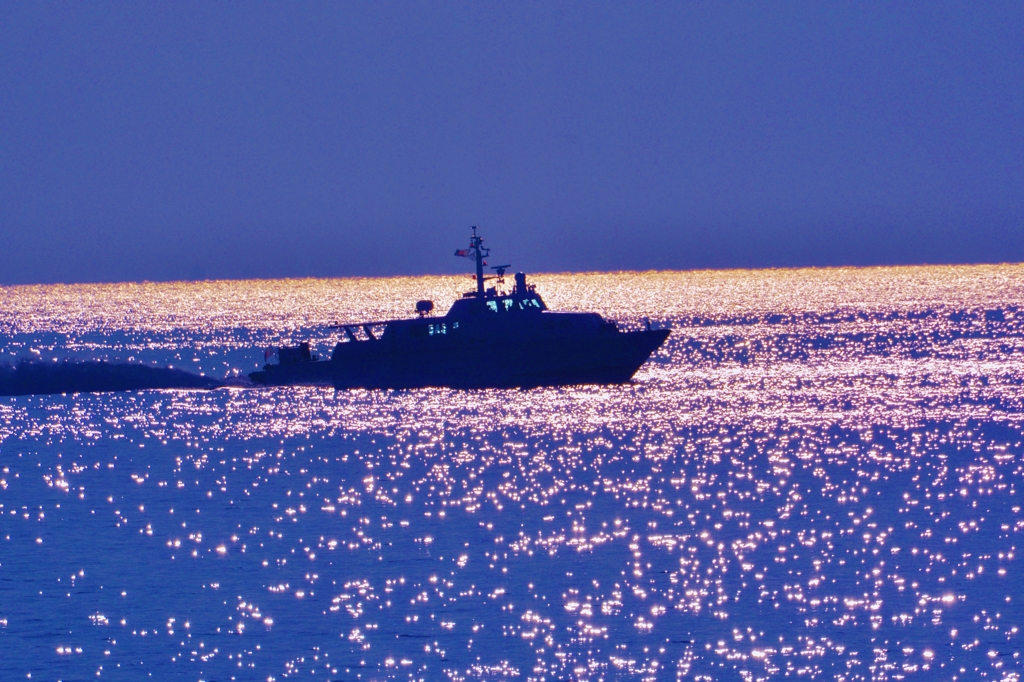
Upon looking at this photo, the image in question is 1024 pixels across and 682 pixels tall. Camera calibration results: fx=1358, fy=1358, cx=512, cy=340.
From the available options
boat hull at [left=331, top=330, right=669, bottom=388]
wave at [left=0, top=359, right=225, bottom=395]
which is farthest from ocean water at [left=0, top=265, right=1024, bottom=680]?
wave at [left=0, top=359, right=225, bottom=395]

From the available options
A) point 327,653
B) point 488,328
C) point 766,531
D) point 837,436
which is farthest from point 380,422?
point 327,653

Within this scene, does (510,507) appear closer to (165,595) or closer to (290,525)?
(290,525)

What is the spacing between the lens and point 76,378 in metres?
71.0

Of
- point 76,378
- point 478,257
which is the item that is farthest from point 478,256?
point 76,378

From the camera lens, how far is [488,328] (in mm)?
58938

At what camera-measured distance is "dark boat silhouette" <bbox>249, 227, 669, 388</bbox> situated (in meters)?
58.7

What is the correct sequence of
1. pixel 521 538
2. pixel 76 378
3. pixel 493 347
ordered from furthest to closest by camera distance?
1. pixel 76 378
2. pixel 493 347
3. pixel 521 538

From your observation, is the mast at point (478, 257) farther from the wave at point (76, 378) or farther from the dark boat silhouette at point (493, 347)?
the wave at point (76, 378)

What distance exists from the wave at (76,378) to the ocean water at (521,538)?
36.4 feet

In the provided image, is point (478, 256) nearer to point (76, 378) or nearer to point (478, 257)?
point (478, 257)

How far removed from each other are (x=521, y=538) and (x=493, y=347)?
3053cm

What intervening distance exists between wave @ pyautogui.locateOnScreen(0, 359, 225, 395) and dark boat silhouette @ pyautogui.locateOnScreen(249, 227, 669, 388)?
13.4 metres

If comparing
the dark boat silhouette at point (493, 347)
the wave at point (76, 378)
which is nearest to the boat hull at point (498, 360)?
the dark boat silhouette at point (493, 347)

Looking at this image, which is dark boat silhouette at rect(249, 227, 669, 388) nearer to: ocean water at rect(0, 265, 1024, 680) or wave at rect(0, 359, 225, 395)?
ocean water at rect(0, 265, 1024, 680)
